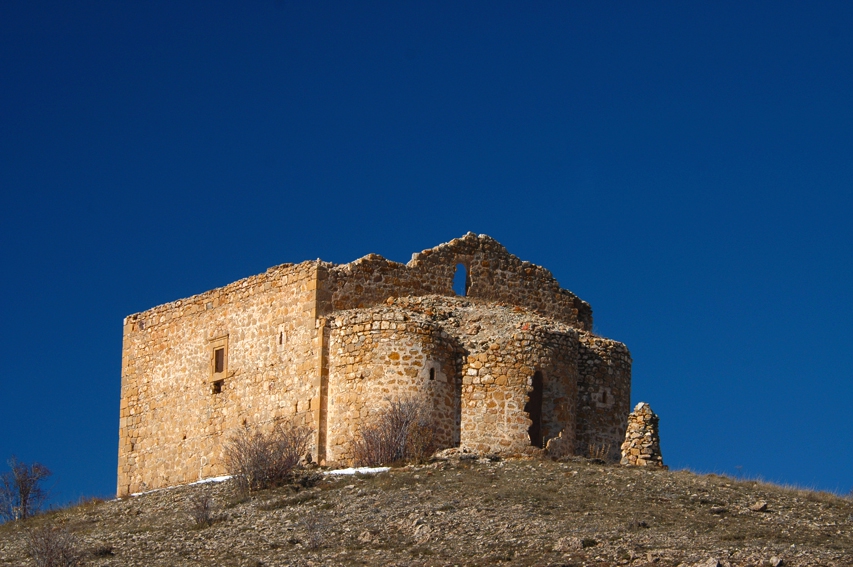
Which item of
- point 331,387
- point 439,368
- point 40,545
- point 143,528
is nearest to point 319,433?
point 331,387

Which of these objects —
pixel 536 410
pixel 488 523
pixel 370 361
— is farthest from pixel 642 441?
pixel 488 523

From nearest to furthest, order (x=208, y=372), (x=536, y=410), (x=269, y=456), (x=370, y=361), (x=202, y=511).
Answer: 1. (x=202, y=511)
2. (x=269, y=456)
3. (x=370, y=361)
4. (x=536, y=410)
5. (x=208, y=372)

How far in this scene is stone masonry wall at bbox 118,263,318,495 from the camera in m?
27.8

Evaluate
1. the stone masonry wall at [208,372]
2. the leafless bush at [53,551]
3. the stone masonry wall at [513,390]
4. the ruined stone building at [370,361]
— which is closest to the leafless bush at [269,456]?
the ruined stone building at [370,361]

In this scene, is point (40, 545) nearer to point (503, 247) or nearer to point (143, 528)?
point (143, 528)

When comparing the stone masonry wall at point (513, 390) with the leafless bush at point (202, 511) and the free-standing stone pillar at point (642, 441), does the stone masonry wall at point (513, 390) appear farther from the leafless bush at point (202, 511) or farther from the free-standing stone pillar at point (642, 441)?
the leafless bush at point (202, 511)

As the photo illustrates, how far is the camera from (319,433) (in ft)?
87.4

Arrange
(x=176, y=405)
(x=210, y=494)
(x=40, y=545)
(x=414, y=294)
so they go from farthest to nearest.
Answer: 1. (x=176, y=405)
2. (x=414, y=294)
3. (x=210, y=494)
4. (x=40, y=545)

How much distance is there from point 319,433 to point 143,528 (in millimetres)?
4740

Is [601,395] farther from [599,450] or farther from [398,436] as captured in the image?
[398,436]

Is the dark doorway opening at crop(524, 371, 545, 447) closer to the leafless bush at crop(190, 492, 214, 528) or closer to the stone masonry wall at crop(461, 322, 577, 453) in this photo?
the stone masonry wall at crop(461, 322, 577, 453)

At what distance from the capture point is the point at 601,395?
2788 cm

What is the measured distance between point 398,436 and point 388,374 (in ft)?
Result: 4.34

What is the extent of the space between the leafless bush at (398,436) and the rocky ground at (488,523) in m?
1.01
